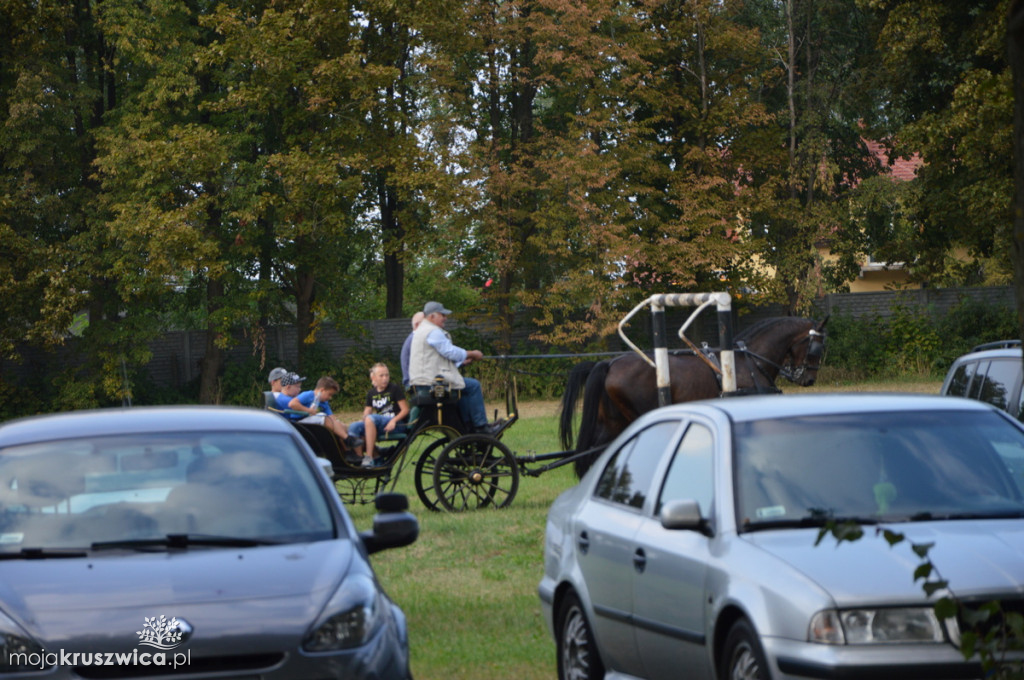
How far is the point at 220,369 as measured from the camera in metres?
39.4

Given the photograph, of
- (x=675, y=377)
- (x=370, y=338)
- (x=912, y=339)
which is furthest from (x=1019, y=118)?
(x=912, y=339)

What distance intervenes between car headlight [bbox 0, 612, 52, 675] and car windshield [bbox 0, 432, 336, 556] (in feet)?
2.45

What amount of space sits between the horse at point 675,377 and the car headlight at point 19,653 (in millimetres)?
10438

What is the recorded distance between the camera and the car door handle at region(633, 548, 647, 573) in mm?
6294

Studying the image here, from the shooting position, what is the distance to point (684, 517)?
19.1 feet

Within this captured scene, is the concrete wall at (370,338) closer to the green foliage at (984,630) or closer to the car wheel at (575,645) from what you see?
the car wheel at (575,645)

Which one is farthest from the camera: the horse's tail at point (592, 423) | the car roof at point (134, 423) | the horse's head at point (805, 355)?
the horse's head at point (805, 355)

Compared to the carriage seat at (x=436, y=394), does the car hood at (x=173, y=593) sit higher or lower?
higher

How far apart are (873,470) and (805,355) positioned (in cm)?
1156

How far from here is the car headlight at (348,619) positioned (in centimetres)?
537

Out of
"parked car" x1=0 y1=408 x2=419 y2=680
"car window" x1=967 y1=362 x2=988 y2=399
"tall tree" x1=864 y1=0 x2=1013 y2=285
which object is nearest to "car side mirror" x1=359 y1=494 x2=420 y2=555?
"parked car" x1=0 y1=408 x2=419 y2=680

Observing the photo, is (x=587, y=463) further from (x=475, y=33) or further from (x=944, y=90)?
(x=475, y=33)

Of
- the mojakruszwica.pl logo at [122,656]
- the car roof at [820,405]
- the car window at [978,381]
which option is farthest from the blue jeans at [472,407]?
the mojakruszwica.pl logo at [122,656]

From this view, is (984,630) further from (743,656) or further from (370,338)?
(370,338)
